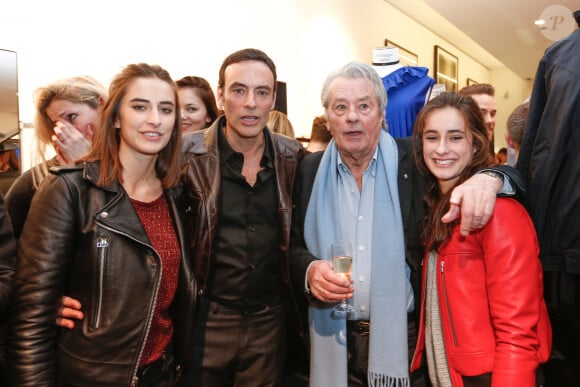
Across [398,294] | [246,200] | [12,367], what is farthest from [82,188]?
[398,294]

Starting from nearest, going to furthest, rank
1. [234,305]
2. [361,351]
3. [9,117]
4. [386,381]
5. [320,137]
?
[386,381]
[361,351]
[234,305]
[9,117]
[320,137]

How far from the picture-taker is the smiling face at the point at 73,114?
2225 millimetres

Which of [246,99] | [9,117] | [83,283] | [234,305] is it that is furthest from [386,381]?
[9,117]

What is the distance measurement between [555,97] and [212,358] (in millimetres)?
1815

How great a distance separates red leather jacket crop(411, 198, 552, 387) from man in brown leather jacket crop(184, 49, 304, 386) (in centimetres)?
86

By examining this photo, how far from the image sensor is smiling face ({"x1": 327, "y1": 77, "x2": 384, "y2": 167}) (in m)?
2.13

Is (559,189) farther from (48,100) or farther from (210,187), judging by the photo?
(48,100)

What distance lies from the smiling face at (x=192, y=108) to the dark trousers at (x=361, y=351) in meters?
1.75

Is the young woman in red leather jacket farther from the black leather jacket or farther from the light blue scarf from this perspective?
the black leather jacket

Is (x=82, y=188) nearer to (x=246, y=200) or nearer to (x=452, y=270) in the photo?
(x=246, y=200)

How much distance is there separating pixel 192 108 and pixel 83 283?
1.80 metres

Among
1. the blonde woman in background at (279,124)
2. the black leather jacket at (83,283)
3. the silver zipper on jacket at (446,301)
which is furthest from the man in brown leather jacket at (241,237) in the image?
the blonde woman in background at (279,124)

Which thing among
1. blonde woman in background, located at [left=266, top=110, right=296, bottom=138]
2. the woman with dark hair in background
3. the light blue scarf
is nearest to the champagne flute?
the light blue scarf

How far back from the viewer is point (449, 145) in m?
1.83
